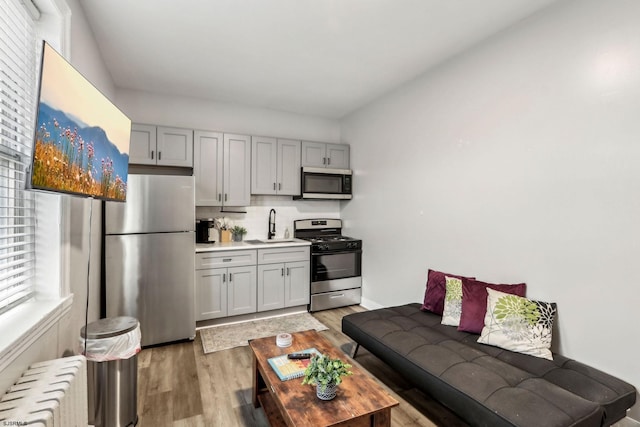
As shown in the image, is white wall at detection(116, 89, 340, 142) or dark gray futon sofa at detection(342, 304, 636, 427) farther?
white wall at detection(116, 89, 340, 142)

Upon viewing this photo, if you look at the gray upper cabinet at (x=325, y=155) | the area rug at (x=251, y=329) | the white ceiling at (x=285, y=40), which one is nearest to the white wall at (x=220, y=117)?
the white ceiling at (x=285, y=40)

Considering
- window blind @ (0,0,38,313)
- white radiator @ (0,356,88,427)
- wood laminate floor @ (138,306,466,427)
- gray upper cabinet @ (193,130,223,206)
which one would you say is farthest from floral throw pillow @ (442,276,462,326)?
window blind @ (0,0,38,313)

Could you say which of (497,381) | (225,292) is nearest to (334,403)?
(497,381)

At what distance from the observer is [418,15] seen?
224 cm

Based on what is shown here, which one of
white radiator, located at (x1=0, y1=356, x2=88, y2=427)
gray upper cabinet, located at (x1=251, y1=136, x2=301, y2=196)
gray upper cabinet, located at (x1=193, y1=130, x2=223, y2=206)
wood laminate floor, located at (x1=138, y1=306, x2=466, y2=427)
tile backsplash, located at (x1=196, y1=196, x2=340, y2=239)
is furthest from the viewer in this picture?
tile backsplash, located at (x1=196, y1=196, x2=340, y2=239)

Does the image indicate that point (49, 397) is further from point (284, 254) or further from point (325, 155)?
point (325, 155)

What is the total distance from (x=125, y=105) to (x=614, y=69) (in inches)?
178

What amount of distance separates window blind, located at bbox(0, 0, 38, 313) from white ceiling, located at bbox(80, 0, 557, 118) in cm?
77

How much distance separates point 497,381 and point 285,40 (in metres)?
2.88

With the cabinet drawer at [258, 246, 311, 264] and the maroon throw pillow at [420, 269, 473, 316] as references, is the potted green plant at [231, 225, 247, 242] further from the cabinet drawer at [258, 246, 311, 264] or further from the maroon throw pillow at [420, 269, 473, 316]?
the maroon throw pillow at [420, 269, 473, 316]

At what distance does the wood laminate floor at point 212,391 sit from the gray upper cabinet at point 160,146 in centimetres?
201

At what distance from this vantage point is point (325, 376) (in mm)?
1455

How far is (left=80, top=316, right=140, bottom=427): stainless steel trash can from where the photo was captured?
1.76m

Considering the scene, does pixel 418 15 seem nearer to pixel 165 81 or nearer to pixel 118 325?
pixel 165 81
